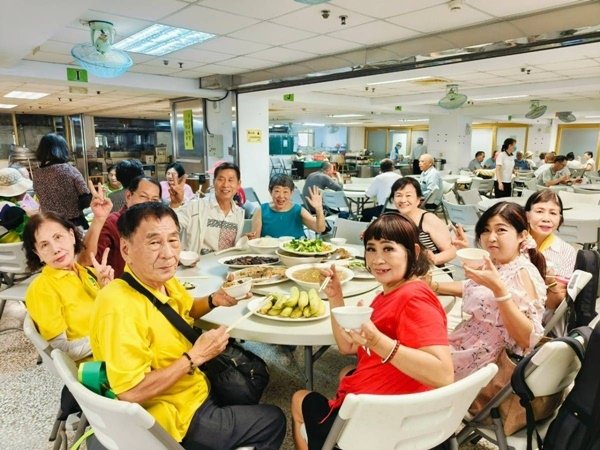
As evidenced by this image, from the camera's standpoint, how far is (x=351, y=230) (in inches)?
132

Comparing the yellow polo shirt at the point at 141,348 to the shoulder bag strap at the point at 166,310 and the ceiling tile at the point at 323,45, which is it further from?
the ceiling tile at the point at 323,45

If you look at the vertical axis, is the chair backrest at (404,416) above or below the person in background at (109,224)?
below

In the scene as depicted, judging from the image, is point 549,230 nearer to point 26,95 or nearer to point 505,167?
point 505,167

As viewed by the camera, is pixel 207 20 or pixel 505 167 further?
pixel 505 167

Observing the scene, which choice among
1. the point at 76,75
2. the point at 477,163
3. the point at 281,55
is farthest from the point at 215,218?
the point at 477,163

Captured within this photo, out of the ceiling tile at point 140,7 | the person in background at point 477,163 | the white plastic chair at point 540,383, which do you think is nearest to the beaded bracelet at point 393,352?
→ the white plastic chair at point 540,383

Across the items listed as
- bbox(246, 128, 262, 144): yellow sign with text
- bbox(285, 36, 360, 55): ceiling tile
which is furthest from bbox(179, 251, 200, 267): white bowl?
bbox(246, 128, 262, 144): yellow sign with text

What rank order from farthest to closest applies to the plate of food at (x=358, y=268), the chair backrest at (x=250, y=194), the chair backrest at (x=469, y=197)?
the chair backrest at (x=250, y=194), the chair backrest at (x=469, y=197), the plate of food at (x=358, y=268)

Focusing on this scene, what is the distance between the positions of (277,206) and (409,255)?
1957mm

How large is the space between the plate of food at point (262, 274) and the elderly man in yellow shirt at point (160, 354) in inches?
25.1

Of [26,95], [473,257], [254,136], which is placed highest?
[26,95]

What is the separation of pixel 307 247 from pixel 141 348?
1.44 metres

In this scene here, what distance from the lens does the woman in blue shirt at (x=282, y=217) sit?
3184mm

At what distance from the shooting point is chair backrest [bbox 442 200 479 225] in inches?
191
